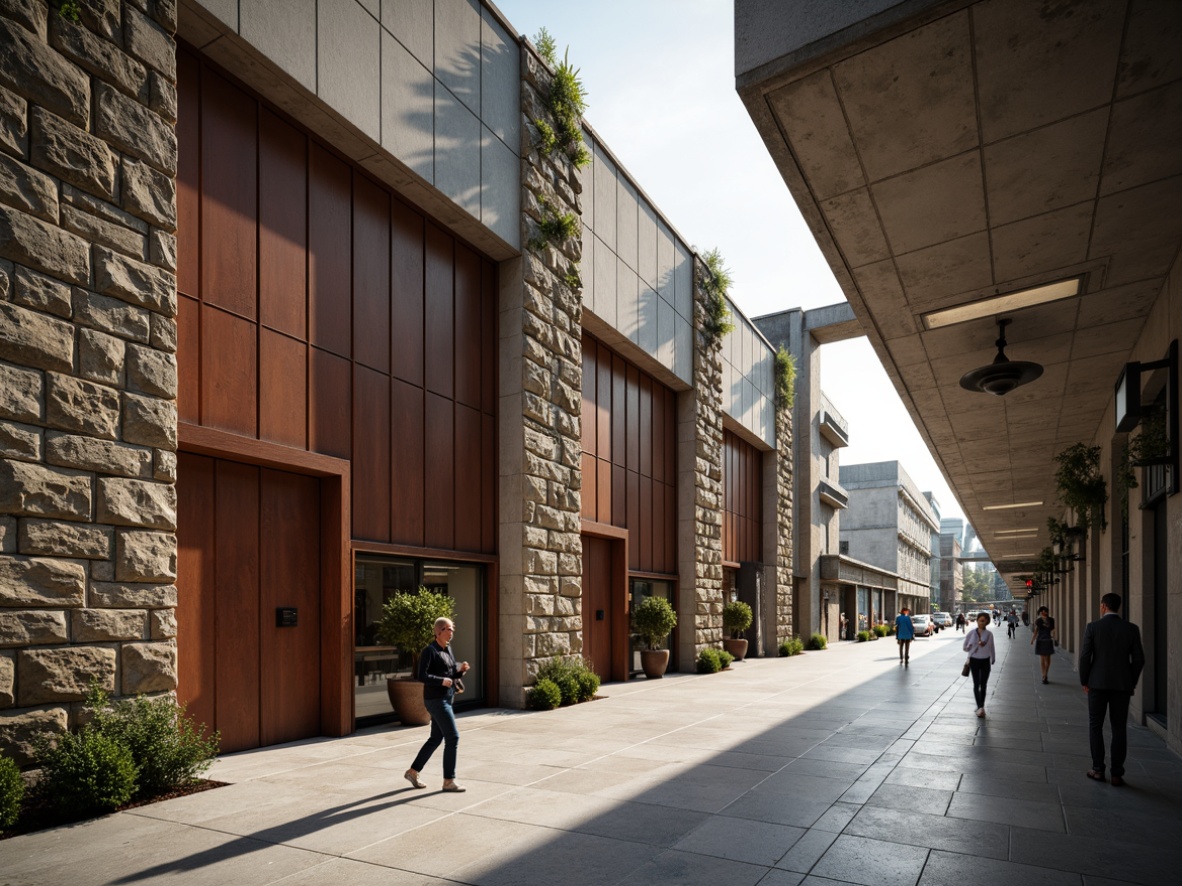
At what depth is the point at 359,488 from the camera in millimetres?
11711

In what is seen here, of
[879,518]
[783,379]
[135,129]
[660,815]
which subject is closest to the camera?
[660,815]

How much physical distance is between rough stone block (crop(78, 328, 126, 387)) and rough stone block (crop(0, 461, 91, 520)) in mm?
894

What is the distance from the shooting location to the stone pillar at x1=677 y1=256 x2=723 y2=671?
22453mm

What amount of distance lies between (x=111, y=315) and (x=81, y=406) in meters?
0.90

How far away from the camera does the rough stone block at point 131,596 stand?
7.49 m

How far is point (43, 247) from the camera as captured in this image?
23.6 ft

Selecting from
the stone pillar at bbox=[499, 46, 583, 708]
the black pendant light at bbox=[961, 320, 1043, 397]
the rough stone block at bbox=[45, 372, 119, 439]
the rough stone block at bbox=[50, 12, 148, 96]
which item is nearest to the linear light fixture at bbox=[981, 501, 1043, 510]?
the stone pillar at bbox=[499, 46, 583, 708]

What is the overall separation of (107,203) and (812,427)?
109ft

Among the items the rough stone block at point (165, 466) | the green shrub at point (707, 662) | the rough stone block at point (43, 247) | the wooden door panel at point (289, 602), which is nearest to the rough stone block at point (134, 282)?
the rough stone block at point (43, 247)

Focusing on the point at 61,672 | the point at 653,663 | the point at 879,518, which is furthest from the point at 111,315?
the point at 879,518

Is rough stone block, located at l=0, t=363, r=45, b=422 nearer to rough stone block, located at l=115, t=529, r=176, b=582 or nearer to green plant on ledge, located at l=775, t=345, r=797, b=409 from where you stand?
rough stone block, located at l=115, t=529, r=176, b=582

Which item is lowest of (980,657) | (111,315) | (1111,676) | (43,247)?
(980,657)

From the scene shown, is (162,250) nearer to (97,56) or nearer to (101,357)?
(101,357)

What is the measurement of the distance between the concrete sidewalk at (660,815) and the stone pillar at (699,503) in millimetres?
10133
